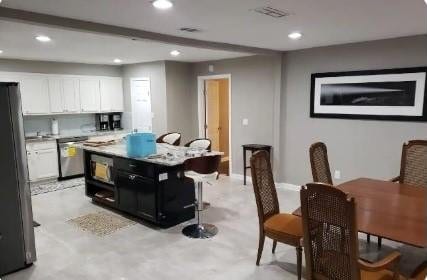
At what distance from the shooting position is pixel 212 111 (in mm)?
7184

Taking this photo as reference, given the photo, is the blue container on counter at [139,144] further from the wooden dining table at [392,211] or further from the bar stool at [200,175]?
the wooden dining table at [392,211]

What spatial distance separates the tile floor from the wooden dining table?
68 centimetres

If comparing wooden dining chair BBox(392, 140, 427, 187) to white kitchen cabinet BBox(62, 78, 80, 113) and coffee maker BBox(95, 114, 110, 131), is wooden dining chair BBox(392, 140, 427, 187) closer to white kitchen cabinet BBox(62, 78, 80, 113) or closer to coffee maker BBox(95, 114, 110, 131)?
white kitchen cabinet BBox(62, 78, 80, 113)

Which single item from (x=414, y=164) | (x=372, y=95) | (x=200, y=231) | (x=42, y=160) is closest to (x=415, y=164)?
(x=414, y=164)

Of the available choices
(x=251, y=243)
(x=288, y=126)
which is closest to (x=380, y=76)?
(x=288, y=126)

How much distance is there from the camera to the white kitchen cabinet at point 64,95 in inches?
254

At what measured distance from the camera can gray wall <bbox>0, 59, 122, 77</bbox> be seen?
19.8 feet

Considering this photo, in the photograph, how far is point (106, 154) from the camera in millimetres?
4566

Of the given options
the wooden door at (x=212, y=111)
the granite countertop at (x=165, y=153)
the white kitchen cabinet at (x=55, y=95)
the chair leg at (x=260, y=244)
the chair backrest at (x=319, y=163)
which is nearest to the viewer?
the chair leg at (x=260, y=244)

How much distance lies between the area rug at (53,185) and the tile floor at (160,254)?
128cm

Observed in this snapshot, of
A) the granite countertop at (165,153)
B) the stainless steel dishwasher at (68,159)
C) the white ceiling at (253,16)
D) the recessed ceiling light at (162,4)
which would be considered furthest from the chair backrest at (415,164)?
the stainless steel dishwasher at (68,159)

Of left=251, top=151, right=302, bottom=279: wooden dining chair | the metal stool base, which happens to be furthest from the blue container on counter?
left=251, top=151, right=302, bottom=279: wooden dining chair

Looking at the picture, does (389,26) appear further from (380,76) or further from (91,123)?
(91,123)

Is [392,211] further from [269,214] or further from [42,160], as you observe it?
[42,160]
